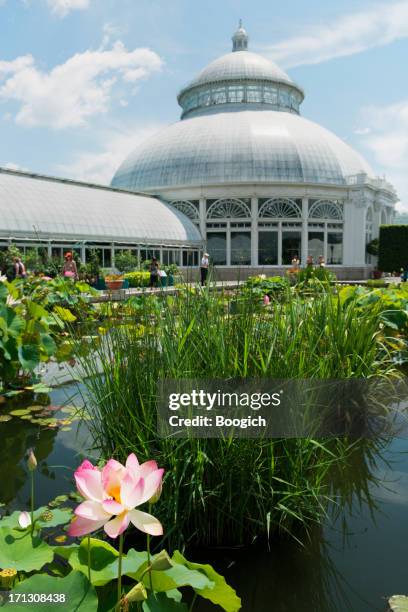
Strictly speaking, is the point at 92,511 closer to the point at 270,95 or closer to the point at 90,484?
the point at 90,484

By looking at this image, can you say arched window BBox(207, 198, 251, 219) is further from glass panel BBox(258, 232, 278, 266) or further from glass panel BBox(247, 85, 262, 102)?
glass panel BBox(247, 85, 262, 102)

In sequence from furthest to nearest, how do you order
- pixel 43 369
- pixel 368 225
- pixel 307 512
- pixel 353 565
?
pixel 368 225, pixel 43 369, pixel 307 512, pixel 353 565

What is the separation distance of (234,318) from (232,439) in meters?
0.79

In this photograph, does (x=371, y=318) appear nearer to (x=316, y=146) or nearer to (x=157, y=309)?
(x=157, y=309)

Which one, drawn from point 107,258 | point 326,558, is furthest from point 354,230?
point 326,558

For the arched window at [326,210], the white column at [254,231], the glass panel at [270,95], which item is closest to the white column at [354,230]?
the arched window at [326,210]

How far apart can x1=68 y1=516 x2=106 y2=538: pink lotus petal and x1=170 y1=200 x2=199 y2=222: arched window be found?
33166 millimetres

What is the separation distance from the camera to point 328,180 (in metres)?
33.6

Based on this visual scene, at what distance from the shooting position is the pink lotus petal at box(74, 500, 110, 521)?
112 cm

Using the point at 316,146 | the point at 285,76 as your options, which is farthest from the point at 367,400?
the point at 285,76

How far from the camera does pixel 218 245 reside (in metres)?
33.8

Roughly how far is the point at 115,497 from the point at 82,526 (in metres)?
0.10

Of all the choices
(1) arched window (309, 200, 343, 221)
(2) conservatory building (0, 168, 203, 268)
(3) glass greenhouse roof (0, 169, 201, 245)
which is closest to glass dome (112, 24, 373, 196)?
(1) arched window (309, 200, 343, 221)

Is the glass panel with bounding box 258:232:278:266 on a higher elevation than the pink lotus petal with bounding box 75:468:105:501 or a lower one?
higher
